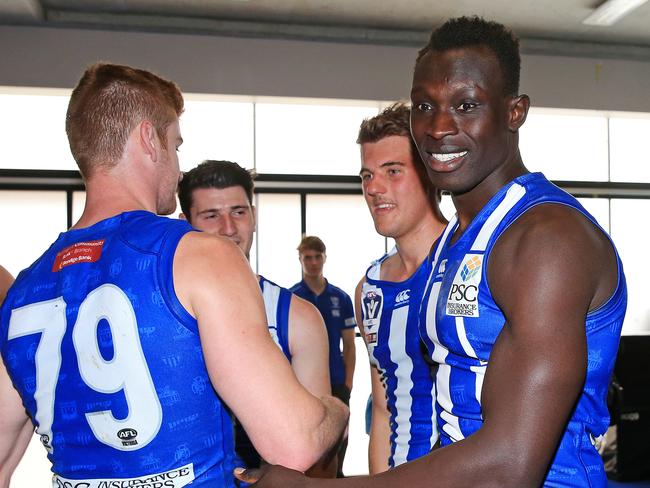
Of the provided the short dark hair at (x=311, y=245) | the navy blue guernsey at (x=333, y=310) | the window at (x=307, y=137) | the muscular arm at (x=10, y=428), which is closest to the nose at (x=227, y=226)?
the muscular arm at (x=10, y=428)

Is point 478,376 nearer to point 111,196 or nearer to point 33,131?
point 111,196

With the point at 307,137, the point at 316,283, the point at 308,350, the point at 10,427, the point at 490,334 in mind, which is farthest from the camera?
the point at 307,137

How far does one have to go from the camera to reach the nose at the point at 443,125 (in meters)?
1.22

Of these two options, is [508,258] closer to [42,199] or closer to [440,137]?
[440,137]

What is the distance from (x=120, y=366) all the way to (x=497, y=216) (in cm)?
67

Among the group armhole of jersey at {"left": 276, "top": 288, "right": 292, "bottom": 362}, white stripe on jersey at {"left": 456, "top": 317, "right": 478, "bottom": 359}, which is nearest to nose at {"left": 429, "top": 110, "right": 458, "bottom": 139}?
white stripe on jersey at {"left": 456, "top": 317, "right": 478, "bottom": 359}

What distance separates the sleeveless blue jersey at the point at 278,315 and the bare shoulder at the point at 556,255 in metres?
0.96

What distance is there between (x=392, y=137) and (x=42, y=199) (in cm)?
427

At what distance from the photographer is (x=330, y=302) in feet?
17.0

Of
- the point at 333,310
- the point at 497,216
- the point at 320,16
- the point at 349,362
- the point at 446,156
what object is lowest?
the point at 349,362

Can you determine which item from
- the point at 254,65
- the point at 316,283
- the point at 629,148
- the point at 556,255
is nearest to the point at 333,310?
the point at 316,283

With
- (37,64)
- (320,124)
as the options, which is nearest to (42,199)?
(37,64)

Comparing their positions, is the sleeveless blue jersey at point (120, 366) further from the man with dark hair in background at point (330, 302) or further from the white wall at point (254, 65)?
the white wall at point (254, 65)

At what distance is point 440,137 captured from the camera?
1233 millimetres
